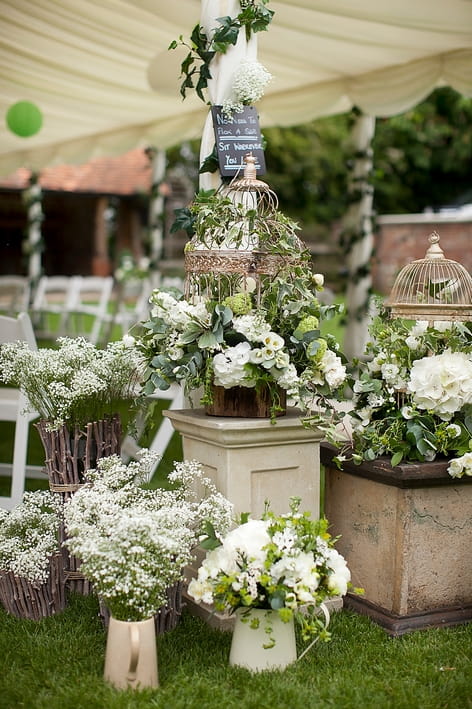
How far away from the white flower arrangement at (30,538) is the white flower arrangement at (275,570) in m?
0.59

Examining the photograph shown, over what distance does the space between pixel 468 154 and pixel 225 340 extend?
1766cm

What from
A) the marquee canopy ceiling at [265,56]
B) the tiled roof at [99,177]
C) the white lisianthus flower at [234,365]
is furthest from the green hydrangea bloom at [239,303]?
the tiled roof at [99,177]

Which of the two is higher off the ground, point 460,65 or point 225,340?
point 460,65

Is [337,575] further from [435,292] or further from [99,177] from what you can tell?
[99,177]

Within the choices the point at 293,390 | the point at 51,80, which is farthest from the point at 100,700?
the point at 51,80

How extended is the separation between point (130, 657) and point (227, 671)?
30cm

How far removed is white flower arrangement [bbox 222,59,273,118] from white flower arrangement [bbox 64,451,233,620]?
1.23 metres

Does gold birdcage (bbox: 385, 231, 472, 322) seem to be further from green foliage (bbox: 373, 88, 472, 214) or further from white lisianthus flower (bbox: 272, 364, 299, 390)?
green foliage (bbox: 373, 88, 472, 214)

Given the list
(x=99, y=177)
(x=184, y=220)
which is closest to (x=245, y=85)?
(x=184, y=220)

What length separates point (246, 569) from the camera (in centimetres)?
223

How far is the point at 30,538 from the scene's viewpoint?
2.73m

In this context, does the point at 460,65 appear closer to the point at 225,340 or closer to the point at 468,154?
the point at 225,340

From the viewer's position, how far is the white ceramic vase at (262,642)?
2.28m

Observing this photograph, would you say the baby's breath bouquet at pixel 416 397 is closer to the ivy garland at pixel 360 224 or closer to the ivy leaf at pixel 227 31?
the ivy leaf at pixel 227 31
